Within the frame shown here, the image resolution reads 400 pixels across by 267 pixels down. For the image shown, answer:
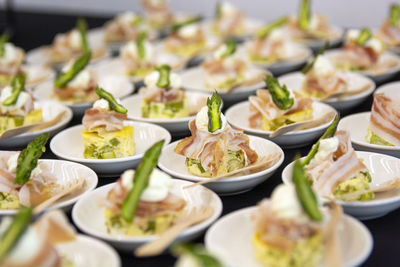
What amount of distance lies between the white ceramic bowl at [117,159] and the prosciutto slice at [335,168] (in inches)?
31.3

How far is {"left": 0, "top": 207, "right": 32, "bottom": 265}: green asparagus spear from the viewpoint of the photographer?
5.22ft

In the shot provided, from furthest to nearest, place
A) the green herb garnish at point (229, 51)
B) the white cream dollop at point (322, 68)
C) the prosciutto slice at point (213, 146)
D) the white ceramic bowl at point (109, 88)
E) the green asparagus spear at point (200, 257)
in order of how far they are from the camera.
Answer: the green herb garnish at point (229, 51)
the white ceramic bowl at point (109, 88)
the white cream dollop at point (322, 68)
the prosciutto slice at point (213, 146)
the green asparagus spear at point (200, 257)

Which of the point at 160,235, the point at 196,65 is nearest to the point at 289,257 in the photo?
the point at 160,235

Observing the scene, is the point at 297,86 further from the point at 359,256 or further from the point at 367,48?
the point at 359,256

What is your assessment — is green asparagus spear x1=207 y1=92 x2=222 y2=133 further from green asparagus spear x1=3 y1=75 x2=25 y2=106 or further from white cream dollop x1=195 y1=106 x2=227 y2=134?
green asparagus spear x1=3 y1=75 x2=25 y2=106

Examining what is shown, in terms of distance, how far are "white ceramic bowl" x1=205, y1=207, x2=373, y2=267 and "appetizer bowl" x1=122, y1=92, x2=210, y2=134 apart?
3.62ft

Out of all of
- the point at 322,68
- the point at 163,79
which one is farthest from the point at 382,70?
the point at 163,79

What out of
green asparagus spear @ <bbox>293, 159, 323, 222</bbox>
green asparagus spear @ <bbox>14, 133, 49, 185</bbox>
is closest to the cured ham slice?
green asparagus spear @ <bbox>14, 133, 49, 185</bbox>

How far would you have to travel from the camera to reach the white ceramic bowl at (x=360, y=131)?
2.66 meters

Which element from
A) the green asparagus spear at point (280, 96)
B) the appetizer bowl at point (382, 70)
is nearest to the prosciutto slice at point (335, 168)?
the green asparagus spear at point (280, 96)

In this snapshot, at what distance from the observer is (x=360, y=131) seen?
2.98m

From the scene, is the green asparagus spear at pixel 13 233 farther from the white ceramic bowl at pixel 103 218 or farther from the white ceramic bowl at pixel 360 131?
the white ceramic bowl at pixel 360 131

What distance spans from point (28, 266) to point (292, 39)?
142 inches

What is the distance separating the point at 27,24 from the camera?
247 inches
